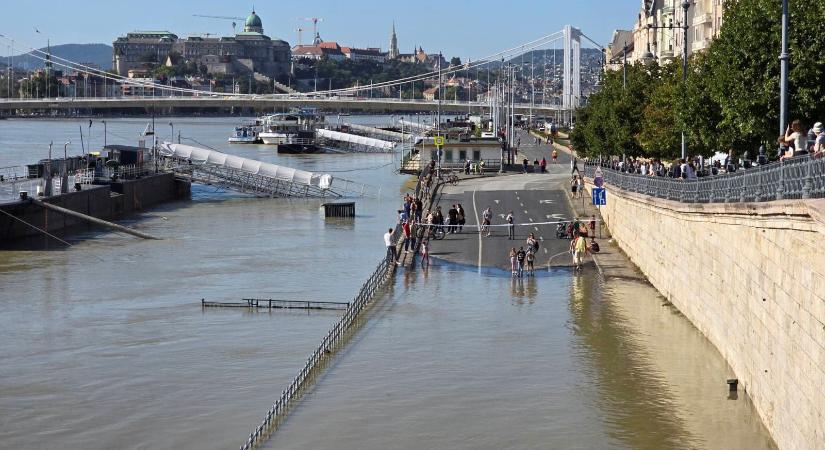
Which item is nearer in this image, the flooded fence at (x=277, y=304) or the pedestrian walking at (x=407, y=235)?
the flooded fence at (x=277, y=304)

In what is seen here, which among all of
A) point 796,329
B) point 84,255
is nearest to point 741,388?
point 796,329

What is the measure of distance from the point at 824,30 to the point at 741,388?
31.4 feet

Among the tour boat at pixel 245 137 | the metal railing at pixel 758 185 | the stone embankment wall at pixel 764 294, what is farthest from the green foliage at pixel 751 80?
the tour boat at pixel 245 137

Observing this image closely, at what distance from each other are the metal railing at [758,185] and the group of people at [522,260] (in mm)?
4923

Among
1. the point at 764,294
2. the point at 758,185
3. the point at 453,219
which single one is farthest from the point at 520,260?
the point at 764,294

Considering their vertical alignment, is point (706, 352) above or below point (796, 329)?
below

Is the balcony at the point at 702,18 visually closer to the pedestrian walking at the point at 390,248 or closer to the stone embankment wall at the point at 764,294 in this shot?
the pedestrian walking at the point at 390,248

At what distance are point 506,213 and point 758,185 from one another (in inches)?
1256

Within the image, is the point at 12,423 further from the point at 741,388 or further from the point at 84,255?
the point at 84,255

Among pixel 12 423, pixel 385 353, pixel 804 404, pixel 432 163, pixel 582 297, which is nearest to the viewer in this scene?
pixel 804 404

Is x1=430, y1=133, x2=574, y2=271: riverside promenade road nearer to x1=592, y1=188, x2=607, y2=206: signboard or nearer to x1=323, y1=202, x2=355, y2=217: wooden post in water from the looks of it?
x1=592, y1=188, x2=607, y2=206: signboard

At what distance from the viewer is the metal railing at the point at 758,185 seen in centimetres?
1817

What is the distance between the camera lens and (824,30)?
29.6 m

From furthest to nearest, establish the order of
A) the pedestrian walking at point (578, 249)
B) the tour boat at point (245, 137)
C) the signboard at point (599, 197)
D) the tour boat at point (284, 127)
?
the tour boat at point (245, 137) → the tour boat at point (284, 127) → the signboard at point (599, 197) → the pedestrian walking at point (578, 249)
